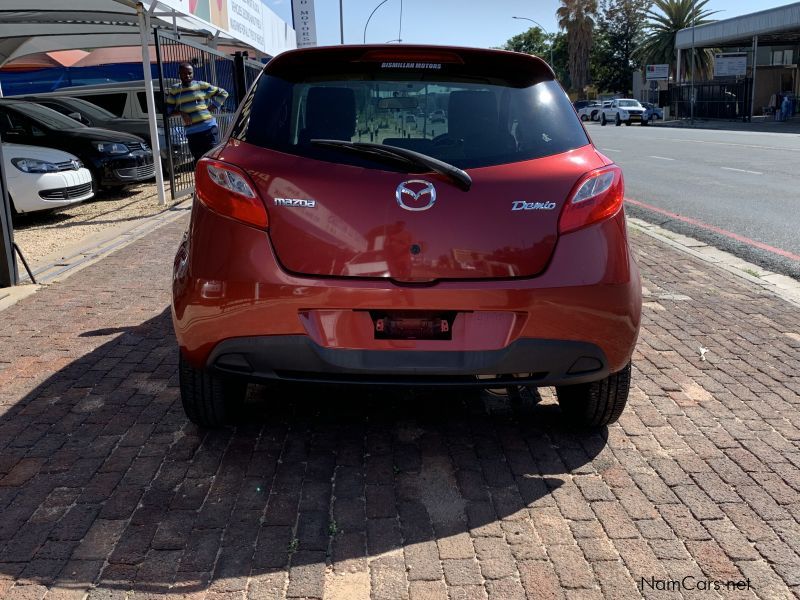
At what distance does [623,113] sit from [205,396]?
4854cm

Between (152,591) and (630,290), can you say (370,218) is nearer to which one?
(630,290)

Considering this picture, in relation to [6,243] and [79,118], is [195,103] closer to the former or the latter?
[79,118]

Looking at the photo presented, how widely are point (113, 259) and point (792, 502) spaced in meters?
6.67

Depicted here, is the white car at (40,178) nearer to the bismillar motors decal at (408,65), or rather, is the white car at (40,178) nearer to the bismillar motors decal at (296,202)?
the bismillar motors decal at (408,65)

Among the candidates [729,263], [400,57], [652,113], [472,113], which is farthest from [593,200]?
[652,113]

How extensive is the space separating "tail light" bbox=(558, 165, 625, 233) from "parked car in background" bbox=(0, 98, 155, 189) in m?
10.7

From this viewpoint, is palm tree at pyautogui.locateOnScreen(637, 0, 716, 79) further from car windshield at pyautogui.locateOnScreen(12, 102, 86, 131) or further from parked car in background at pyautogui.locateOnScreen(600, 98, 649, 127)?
car windshield at pyautogui.locateOnScreen(12, 102, 86, 131)

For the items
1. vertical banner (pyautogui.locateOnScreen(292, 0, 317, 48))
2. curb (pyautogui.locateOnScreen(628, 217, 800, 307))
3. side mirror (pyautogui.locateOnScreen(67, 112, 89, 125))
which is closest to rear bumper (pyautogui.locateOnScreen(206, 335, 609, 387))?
curb (pyautogui.locateOnScreen(628, 217, 800, 307))

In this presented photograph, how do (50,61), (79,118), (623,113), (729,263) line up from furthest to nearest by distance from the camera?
(623,113)
(50,61)
(79,118)
(729,263)

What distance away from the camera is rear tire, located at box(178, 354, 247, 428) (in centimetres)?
359

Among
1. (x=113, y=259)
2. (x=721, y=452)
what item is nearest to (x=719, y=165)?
(x=113, y=259)

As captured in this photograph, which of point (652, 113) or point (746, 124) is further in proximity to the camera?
point (652, 113)

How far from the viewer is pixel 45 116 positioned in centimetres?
1255

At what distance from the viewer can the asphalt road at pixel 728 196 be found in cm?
862
